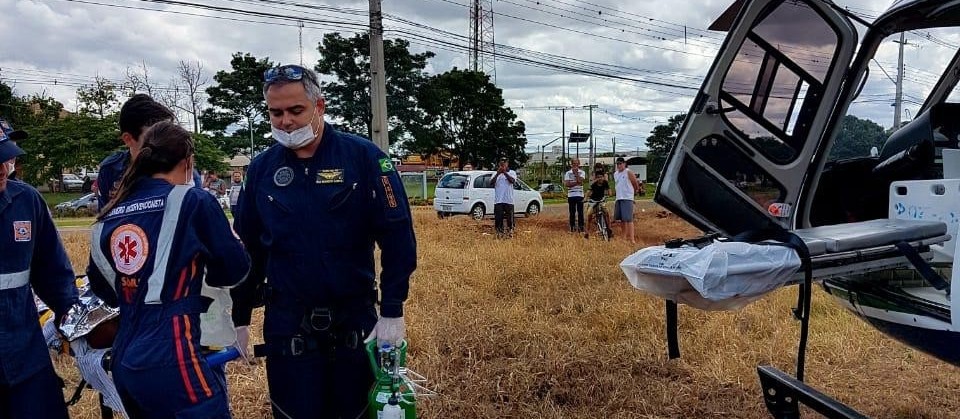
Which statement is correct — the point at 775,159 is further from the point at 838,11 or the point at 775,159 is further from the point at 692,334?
the point at 692,334

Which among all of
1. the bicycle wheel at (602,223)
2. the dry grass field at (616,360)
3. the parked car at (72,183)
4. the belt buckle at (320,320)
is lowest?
the dry grass field at (616,360)

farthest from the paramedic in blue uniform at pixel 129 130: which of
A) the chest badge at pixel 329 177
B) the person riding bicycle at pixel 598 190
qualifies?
the person riding bicycle at pixel 598 190

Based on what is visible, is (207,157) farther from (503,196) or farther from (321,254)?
(321,254)

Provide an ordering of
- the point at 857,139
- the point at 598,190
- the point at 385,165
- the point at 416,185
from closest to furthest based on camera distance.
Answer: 1. the point at 385,165
2. the point at 857,139
3. the point at 598,190
4. the point at 416,185

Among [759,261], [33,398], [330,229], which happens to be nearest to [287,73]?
[330,229]

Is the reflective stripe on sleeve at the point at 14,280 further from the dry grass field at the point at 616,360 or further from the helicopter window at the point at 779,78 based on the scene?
the helicopter window at the point at 779,78

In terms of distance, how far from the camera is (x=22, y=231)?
7.97 feet

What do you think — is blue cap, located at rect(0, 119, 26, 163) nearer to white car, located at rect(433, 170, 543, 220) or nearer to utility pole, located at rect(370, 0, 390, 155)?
utility pole, located at rect(370, 0, 390, 155)

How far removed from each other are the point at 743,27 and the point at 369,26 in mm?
9334

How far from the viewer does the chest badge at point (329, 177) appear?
2.50 m

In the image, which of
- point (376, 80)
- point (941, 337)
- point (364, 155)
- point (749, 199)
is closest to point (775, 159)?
point (749, 199)

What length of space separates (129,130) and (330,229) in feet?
5.45

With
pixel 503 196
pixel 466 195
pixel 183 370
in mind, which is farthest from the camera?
pixel 466 195

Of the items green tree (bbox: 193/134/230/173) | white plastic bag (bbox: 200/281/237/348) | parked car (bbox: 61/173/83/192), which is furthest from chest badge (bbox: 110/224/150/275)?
parked car (bbox: 61/173/83/192)
